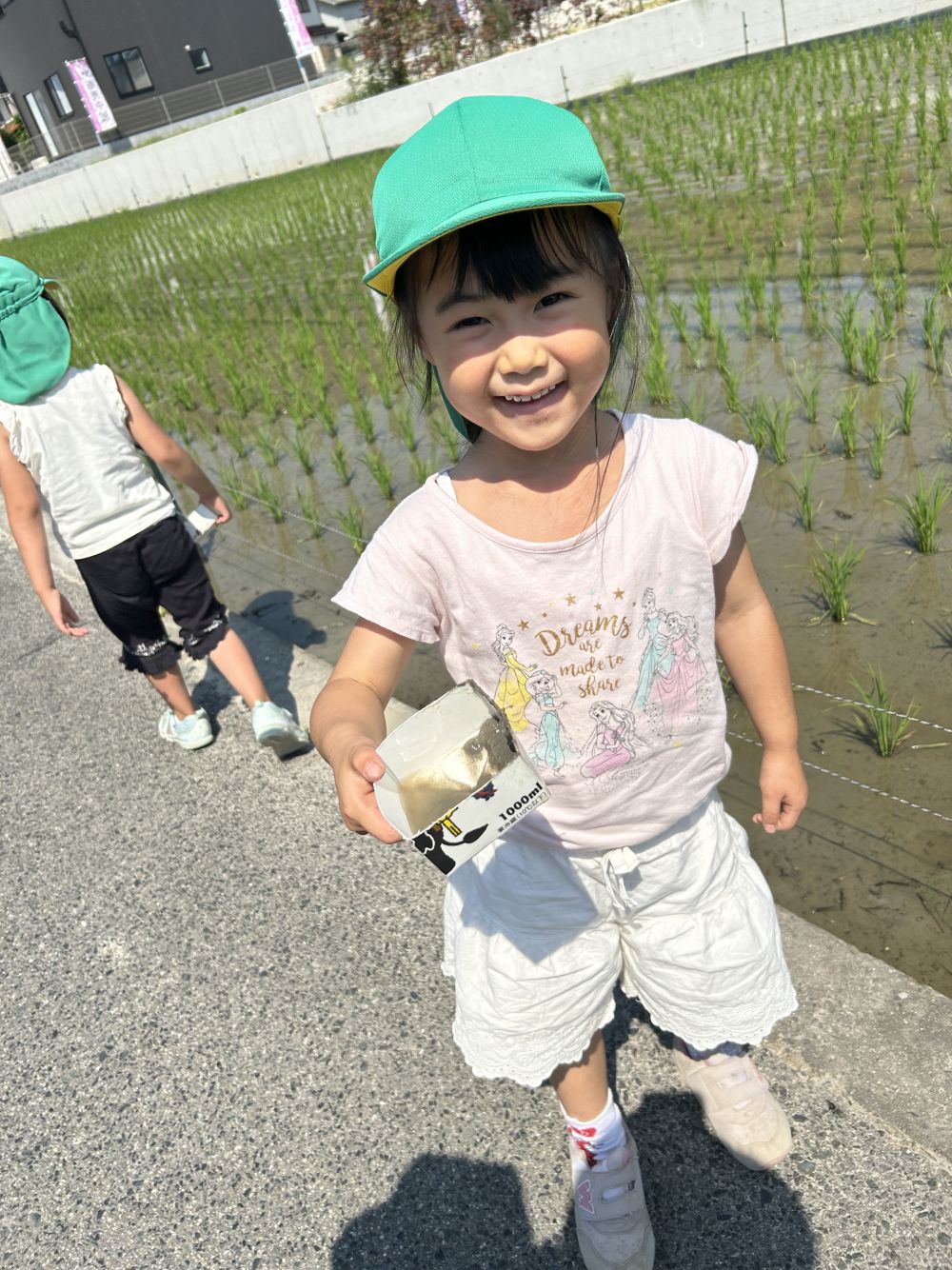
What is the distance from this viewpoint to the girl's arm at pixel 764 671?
4.34ft

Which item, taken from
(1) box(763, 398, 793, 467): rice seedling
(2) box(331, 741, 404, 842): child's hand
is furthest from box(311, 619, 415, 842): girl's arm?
(1) box(763, 398, 793, 467): rice seedling

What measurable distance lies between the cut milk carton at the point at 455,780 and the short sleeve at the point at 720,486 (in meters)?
0.43

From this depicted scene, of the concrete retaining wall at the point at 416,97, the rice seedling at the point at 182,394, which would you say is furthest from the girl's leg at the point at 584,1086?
the concrete retaining wall at the point at 416,97

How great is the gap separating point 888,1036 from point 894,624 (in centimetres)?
141

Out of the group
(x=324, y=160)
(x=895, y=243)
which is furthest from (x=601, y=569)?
(x=324, y=160)

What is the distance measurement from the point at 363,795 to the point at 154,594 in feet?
6.10

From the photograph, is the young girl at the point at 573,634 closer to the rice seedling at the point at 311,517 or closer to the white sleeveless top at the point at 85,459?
the white sleeveless top at the point at 85,459

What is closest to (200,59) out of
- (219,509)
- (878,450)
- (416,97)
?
(416,97)

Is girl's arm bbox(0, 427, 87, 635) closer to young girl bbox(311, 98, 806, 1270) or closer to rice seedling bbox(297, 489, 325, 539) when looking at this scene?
young girl bbox(311, 98, 806, 1270)

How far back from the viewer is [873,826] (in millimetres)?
2107

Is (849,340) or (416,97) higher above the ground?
(416,97)

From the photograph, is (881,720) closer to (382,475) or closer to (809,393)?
(809,393)

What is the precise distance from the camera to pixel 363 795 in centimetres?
100

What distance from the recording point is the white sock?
149 cm
